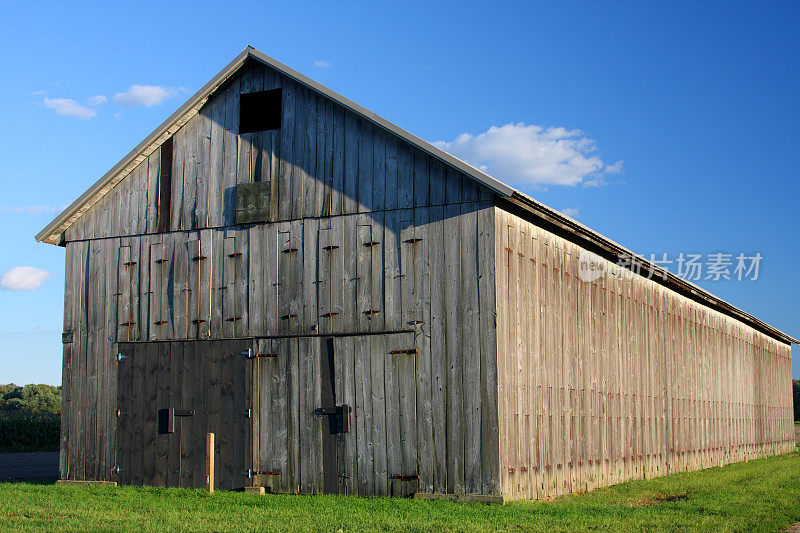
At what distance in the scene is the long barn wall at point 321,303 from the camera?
44.6 feet

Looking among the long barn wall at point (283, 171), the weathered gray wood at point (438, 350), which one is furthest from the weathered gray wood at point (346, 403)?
the long barn wall at point (283, 171)

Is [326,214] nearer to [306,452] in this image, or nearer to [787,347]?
[306,452]

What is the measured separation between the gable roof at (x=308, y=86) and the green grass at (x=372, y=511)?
4.98m

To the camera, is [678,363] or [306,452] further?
[678,363]

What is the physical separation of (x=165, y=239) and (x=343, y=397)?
506 centimetres

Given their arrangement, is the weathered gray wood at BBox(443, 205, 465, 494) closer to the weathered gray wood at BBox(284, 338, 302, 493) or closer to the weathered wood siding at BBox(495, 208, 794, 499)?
the weathered wood siding at BBox(495, 208, 794, 499)

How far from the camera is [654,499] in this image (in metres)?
15.1

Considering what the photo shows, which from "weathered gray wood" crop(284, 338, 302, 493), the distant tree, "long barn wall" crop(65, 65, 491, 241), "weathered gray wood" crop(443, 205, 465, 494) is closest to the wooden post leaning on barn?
"weathered gray wood" crop(284, 338, 302, 493)

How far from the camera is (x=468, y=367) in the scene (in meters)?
13.6

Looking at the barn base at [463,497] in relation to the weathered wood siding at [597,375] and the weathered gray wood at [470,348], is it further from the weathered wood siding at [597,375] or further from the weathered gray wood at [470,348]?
the weathered wood siding at [597,375]

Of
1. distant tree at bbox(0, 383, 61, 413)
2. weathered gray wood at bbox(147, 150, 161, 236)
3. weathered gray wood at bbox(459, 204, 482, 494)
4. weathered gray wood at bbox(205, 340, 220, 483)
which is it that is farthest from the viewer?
distant tree at bbox(0, 383, 61, 413)

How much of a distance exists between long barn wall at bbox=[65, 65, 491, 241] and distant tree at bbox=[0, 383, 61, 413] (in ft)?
120

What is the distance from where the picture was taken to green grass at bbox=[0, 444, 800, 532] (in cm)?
1063

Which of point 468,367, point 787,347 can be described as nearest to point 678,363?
point 468,367
